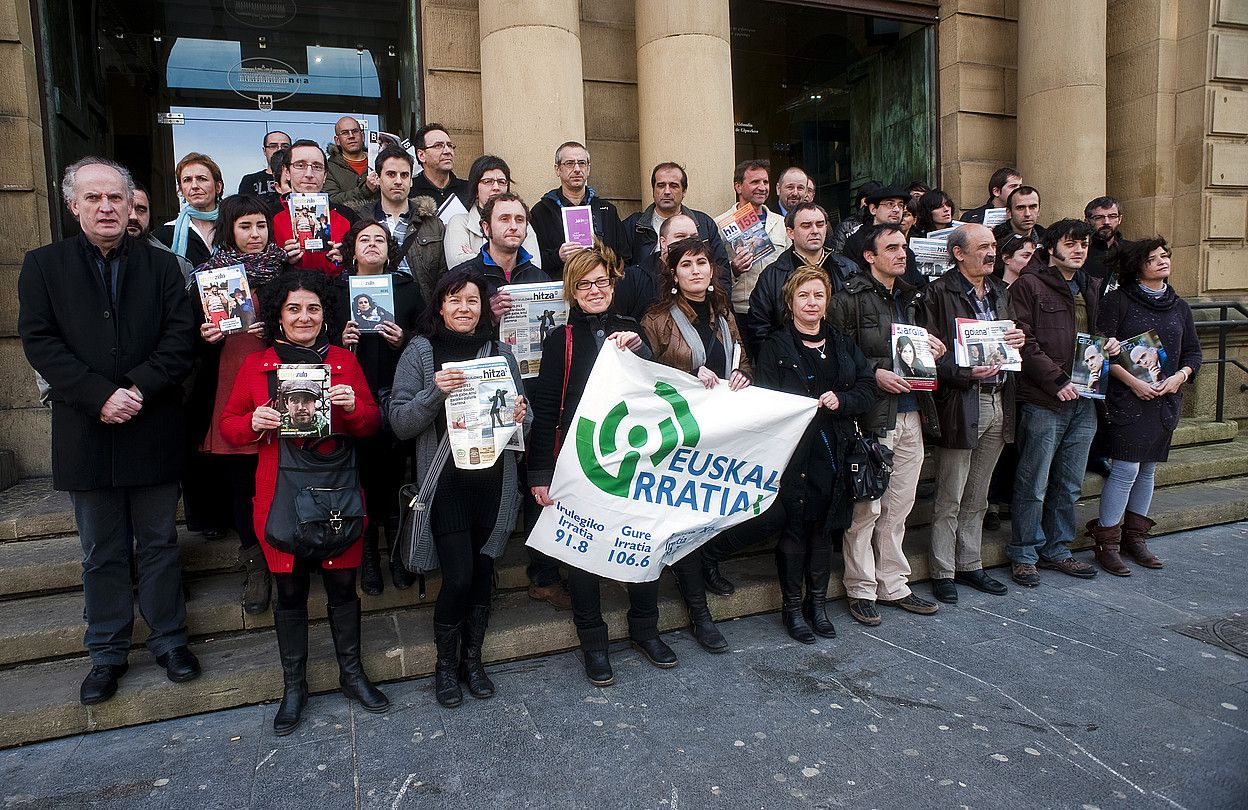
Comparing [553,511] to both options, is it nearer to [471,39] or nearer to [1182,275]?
[471,39]

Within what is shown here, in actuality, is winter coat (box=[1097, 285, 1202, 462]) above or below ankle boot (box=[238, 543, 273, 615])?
above

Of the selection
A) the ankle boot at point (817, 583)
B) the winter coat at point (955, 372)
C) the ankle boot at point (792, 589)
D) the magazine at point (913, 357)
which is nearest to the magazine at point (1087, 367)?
the winter coat at point (955, 372)

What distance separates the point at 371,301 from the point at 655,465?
173 centimetres

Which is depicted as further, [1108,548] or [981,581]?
[1108,548]

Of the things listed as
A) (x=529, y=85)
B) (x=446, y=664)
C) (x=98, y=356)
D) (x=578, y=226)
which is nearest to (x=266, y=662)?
(x=446, y=664)

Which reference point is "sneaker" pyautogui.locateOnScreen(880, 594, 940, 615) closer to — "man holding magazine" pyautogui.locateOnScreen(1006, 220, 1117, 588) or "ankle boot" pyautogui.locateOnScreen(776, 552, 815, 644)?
"ankle boot" pyautogui.locateOnScreen(776, 552, 815, 644)

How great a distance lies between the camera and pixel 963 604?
524 centimetres

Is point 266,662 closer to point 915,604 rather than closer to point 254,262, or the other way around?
point 254,262

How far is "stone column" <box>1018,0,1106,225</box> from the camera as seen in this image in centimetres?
894

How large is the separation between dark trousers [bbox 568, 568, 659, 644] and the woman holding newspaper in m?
3.57

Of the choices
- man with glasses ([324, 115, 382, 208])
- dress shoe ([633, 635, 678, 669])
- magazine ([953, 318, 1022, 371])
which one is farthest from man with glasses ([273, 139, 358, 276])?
magazine ([953, 318, 1022, 371])

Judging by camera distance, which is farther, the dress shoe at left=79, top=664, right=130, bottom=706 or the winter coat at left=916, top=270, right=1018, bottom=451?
the winter coat at left=916, top=270, right=1018, bottom=451

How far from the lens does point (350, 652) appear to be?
155 inches

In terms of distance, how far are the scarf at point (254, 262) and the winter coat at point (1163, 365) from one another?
5656mm
